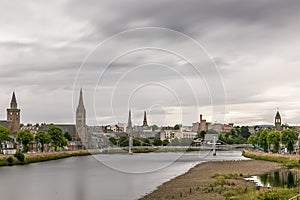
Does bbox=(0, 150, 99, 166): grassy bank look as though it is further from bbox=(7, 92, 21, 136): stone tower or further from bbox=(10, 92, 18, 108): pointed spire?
bbox=(10, 92, 18, 108): pointed spire

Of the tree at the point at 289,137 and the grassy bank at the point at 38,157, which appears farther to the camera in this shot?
the tree at the point at 289,137

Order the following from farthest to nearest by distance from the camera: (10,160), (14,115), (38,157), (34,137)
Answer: (14,115), (34,137), (38,157), (10,160)

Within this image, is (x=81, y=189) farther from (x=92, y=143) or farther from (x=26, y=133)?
(x=92, y=143)

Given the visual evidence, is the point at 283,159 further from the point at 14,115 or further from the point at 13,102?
the point at 13,102

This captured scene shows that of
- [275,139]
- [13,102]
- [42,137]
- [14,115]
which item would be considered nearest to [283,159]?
[275,139]

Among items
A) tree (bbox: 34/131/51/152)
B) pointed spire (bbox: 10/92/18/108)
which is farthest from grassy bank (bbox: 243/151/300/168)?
pointed spire (bbox: 10/92/18/108)

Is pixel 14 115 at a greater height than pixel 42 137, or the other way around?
pixel 14 115

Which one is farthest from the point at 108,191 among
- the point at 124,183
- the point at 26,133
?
the point at 26,133

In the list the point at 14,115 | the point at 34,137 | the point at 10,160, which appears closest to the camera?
the point at 10,160

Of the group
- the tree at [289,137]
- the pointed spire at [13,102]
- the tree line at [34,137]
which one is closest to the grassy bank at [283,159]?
the tree at [289,137]

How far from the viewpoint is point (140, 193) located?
161 ft

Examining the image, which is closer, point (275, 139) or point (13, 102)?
point (275, 139)

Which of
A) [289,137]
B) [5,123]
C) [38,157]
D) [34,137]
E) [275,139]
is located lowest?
[38,157]

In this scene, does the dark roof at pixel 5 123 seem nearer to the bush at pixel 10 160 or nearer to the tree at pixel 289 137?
the bush at pixel 10 160
